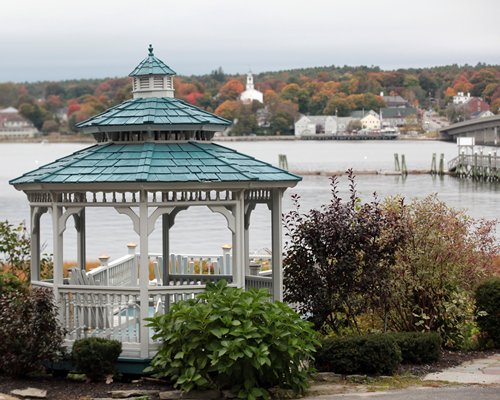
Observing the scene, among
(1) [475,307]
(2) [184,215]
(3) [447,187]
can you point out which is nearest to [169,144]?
(1) [475,307]

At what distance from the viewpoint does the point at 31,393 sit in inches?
541

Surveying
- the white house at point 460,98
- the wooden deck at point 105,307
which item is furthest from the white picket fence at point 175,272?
the white house at point 460,98

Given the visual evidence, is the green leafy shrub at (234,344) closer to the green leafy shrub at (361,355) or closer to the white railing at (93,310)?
the green leafy shrub at (361,355)

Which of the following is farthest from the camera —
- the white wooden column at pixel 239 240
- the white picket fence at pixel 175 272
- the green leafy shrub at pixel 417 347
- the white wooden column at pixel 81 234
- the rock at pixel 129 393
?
the white picket fence at pixel 175 272

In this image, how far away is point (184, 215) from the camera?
194ft

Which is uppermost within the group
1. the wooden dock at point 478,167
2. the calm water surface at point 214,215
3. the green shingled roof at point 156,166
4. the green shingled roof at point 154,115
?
the green shingled roof at point 154,115

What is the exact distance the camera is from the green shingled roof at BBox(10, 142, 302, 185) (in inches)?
575

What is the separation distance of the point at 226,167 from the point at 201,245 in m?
29.8

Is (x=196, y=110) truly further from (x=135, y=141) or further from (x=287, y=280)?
(x=287, y=280)

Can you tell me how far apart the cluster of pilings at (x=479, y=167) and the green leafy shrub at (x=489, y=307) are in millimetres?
73515

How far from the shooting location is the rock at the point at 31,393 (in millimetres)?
13688

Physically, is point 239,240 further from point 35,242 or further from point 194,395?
point 35,242

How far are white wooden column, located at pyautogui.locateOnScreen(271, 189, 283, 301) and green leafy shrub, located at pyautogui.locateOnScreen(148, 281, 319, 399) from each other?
225 cm

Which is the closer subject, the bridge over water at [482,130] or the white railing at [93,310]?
the white railing at [93,310]
